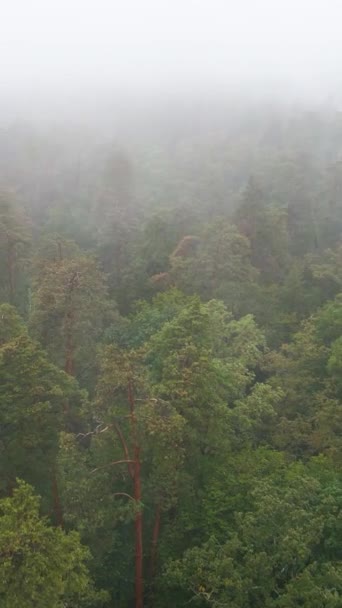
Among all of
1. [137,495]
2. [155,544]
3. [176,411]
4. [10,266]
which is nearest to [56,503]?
[137,495]

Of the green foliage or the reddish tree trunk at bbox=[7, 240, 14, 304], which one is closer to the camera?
the green foliage

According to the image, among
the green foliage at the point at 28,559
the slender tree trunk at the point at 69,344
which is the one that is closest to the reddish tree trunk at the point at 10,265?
the slender tree trunk at the point at 69,344

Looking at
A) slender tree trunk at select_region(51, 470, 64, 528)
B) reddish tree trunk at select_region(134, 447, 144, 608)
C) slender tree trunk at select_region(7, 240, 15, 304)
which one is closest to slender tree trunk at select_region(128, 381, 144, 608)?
reddish tree trunk at select_region(134, 447, 144, 608)

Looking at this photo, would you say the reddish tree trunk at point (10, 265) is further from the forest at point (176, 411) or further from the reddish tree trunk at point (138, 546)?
the reddish tree trunk at point (138, 546)

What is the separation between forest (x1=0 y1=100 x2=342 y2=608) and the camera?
16.0 m

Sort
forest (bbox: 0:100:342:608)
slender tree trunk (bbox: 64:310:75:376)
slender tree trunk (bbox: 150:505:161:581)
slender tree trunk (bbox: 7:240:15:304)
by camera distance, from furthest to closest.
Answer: slender tree trunk (bbox: 7:240:15:304) < slender tree trunk (bbox: 64:310:75:376) < slender tree trunk (bbox: 150:505:161:581) < forest (bbox: 0:100:342:608)

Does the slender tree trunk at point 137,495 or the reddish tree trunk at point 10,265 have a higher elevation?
the reddish tree trunk at point 10,265

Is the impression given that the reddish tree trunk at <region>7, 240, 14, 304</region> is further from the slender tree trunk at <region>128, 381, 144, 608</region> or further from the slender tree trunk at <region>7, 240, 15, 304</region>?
the slender tree trunk at <region>128, 381, 144, 608</region>

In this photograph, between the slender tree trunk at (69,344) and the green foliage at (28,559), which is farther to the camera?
the slender tree trunk at (69,344)

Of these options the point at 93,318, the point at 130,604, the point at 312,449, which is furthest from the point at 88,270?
the point at 130,604

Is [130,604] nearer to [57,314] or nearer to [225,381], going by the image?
[225,381]

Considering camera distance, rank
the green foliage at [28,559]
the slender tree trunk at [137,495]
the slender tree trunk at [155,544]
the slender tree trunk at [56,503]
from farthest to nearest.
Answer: the slender tree trunk at [155,544], the slender tree trunk at [56,503], the slender tree trunk at [137,495], the green foliage at [28,559]

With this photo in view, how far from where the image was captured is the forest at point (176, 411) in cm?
1596

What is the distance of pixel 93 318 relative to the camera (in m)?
30.1
